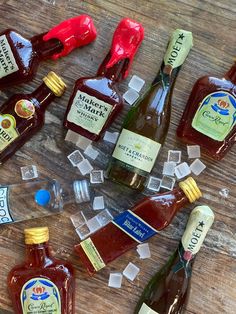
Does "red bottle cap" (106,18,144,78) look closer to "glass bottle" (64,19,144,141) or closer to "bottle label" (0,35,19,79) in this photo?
"glass bottle" (64,19,144,141)

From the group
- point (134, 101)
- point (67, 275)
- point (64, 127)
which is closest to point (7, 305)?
point (67, 275)

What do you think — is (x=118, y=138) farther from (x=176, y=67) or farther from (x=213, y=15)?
(x=213, y=15)

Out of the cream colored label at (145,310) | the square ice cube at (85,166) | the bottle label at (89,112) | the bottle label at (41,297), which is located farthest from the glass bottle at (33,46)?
the cream colored label at (145,310)

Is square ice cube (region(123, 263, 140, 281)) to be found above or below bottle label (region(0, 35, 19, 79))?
below

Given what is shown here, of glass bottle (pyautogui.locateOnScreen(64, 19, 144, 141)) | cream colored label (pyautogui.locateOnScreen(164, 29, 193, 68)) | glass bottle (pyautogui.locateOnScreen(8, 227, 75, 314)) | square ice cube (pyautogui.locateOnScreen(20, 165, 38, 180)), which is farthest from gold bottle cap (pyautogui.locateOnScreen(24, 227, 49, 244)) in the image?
cream colored label (pyautogui.locateOnScreen(164, 29, 193, 68))

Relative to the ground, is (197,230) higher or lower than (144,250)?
higher

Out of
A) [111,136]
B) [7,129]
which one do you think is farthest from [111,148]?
[7,129]

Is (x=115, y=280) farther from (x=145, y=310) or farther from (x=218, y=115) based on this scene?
(x=218, y=115)
